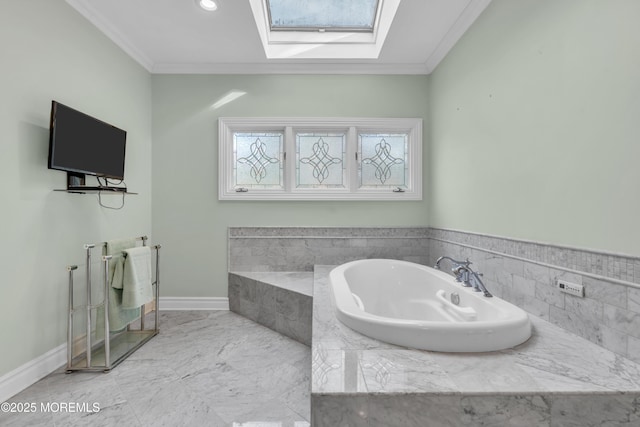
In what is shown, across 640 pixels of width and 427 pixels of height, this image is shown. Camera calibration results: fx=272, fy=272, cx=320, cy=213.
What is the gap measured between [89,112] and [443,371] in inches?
108

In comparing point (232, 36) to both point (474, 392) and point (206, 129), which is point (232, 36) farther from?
point (474, 392)

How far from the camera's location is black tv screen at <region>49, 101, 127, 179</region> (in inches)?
64.7

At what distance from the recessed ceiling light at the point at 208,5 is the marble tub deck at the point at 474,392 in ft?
7.73

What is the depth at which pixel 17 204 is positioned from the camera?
155cm

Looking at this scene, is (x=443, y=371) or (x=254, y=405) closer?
(x=443, y=371)

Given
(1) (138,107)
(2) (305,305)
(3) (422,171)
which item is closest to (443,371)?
(2) (305,305)

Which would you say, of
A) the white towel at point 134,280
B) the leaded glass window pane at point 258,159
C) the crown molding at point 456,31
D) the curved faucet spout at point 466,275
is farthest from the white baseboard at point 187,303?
the crown molding at point 456,31

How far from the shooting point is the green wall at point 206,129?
9.14 ft

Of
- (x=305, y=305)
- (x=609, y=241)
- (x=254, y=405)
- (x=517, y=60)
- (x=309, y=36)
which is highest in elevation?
(x=309, y=36)

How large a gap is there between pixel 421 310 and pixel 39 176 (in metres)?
2.74

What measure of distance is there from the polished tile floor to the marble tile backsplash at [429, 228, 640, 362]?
4.46 feet

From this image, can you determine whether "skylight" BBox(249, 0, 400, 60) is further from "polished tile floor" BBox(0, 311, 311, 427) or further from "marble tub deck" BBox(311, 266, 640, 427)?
"polished tile floor" BBox(0, 311, 311, 427)

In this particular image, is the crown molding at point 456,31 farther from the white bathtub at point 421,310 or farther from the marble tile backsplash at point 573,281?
the white bathtub at point 421,310

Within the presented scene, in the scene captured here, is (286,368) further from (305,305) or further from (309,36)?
(309,36)
